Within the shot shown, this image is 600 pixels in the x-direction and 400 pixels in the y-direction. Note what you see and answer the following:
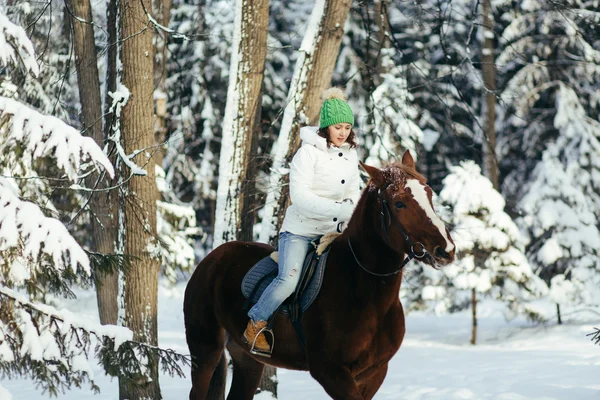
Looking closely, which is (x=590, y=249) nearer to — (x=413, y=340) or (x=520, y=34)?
(x=413, y=340)

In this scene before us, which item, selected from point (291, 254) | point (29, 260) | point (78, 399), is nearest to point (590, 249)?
point (78, 399)

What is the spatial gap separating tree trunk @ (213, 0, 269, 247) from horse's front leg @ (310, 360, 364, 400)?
13.2 feet

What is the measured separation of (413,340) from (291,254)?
15.5 metres

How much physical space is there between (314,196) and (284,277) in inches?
26.9

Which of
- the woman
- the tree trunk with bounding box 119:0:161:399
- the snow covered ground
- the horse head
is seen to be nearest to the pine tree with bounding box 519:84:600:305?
the snow covered ground

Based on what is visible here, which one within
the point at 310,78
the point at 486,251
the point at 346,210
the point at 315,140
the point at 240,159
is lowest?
the point at 486,251

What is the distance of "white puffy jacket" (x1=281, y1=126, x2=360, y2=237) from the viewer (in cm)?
579

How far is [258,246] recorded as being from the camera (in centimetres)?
682

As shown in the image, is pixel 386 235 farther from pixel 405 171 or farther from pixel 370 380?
pixel 370 380

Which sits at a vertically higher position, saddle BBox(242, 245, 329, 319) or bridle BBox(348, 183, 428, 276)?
bridle BBox(348, 183, 428, 276)

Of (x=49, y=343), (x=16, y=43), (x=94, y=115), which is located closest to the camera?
(x=16, y=43)

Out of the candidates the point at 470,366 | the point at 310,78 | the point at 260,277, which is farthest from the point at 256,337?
the point at 470,366

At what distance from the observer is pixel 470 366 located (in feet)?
46.2

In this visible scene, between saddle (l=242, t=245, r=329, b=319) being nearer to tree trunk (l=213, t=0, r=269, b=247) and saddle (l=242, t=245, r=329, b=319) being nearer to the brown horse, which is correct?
the brown horse
